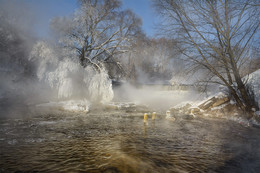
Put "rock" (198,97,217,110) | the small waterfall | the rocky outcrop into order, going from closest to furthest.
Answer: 1. the rocky outcrop
2. "rock" (198,97,217,110)
3. the small waterfall

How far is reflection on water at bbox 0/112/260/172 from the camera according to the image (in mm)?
2742

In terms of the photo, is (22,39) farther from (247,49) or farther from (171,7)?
(247,49)

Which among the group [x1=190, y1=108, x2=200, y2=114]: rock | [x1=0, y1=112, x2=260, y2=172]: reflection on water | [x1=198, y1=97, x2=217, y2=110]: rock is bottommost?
[x1=0, y1=112, x2=260, y2=172]: reflection on water

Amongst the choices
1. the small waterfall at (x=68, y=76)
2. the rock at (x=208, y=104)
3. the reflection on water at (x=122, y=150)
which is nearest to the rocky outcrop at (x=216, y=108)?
the rock at (x=208, y=104)

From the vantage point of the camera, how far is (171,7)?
704cm

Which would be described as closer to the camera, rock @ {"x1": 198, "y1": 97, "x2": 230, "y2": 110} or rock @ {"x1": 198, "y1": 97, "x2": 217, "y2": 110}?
rock @ {"x1": 198, "y1": 97, "x2": 230, "y2": 110}

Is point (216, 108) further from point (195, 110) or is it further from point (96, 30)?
point (96, 30)

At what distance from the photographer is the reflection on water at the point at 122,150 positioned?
2.74 m

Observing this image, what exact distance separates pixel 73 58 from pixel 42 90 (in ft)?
11.0

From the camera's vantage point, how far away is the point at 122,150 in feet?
11.2

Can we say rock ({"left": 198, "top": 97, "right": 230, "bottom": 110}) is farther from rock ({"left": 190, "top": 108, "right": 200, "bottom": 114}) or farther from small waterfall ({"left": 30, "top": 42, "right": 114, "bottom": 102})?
small waterfall ({"left": 30, "top": 42, "right": 114, "bottom": 102})

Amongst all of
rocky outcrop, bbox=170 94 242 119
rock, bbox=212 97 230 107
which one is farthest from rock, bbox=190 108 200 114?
rock, bbox=212 97 230 107

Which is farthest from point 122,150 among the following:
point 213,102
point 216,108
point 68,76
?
point 68,76

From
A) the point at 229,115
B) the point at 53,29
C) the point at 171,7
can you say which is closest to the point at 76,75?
the point at 53,29
